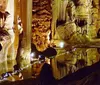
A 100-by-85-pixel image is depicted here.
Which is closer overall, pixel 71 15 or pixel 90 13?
pixel 71 15

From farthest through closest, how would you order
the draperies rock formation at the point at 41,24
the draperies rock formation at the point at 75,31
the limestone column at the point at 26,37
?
1. the draperies rock formation at the point at 75,31
2. the draperies rock formation at the point at 41,24
3. the limestone column at the point at 26,37

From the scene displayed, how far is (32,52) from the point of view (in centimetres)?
421

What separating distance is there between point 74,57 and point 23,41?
1.52 meters

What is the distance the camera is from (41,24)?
4449 mm

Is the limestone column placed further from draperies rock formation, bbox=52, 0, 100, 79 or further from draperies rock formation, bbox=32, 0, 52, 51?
draperies rock formation, bbox=52, 0, 100, 79

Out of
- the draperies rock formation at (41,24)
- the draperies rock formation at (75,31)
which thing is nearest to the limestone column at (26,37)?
the draperies rock formation at (41,24)

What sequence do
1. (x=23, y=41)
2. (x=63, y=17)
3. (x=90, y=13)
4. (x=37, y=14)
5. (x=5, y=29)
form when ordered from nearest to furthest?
(x=5, y=29) → (x=23, y=41) → (x=37, y=14) → (x=63, y=17) → (x=90, y=13)

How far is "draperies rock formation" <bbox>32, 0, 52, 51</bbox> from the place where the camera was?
4.32 meters

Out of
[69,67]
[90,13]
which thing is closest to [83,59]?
[69,67]

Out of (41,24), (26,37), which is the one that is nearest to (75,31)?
(41,24)

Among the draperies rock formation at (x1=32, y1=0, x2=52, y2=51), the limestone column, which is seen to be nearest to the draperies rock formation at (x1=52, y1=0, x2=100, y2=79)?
the draperies rock formation at (x1=32, y1=0, x2=52, y2=51)

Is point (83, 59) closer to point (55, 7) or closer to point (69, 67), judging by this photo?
point (69, 67)

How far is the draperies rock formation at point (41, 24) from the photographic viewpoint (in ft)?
14.2

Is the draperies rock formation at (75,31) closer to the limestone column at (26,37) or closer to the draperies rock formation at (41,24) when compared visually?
the draperies rock formation at (41,24)
